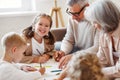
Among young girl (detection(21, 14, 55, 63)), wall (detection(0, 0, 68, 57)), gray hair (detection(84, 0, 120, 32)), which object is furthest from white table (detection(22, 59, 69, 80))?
wall (detection(0, 0, 68, 57))

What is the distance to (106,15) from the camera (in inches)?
54.4

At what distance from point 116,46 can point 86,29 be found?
603 millimetres

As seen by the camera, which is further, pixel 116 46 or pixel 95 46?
pixel 95 46

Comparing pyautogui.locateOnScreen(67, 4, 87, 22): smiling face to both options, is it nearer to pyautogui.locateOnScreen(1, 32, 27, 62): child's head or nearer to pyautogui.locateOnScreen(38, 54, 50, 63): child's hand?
pyautogui.locateOnScreen(38, 54, 50, 63): child's hand

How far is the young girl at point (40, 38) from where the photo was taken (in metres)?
2.00

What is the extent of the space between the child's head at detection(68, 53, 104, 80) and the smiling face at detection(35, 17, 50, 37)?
1.04m

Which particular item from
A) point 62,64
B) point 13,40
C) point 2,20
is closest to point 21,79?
point 13,40

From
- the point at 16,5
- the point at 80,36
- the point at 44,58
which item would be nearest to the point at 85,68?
the point at 44,58

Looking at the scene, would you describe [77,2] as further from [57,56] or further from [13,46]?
[13,46]

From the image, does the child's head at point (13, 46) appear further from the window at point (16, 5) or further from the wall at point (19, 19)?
the window at point (16, 5)

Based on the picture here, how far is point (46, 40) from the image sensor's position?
211 cm

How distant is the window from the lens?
3570 mm

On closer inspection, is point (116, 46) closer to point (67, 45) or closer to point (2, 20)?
point (67, 45)

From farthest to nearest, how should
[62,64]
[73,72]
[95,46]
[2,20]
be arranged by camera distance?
[2,20], [95,46], [62,64], [73,72]
